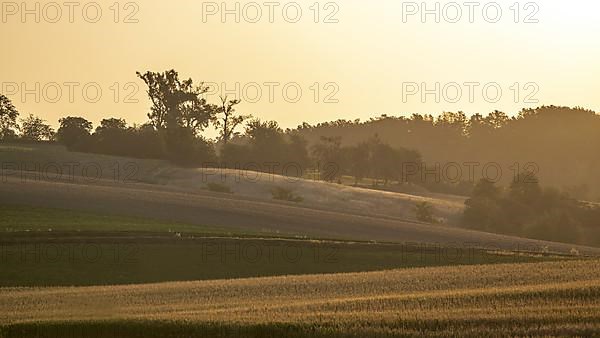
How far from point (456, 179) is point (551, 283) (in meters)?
111

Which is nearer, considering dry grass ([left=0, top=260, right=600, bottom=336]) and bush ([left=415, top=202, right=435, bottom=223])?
dry grass ([left=0, top=260, right=600, bottom=336])

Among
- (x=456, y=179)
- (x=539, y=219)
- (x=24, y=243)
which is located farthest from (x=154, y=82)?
(x=24, y=243)

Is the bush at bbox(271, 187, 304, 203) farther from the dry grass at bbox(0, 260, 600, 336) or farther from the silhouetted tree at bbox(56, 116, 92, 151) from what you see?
the dry grass at bbox(0, 260, 600, 336)

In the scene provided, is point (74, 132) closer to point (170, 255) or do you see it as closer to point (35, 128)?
point (35, 128)

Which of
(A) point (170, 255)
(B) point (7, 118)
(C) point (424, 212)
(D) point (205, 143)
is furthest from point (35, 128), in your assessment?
(A) point (170, 255)

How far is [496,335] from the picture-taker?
82.6ft

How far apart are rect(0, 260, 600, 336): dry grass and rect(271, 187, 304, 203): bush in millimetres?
55189

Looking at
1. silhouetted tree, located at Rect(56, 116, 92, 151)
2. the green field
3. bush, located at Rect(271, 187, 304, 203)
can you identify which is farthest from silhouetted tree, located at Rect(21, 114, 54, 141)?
the green field

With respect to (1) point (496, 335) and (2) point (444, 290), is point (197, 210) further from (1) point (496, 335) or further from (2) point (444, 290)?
(1) point (496, 335)

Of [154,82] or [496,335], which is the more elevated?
[154,82]

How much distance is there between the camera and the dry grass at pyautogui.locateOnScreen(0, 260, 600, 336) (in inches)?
1054

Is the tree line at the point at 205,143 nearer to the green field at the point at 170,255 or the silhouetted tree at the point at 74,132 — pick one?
the silhouetted tree at the point at 74,132

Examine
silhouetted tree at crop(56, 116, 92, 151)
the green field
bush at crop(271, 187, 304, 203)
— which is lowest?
the green field

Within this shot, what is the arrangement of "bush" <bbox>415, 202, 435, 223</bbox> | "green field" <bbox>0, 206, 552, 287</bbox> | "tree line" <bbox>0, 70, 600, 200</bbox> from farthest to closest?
1. "tree line" <bbox>0, 70, 600, 200</bbox>
2. "bush" <bbox>415, 202, 435, 223</bbox>
3. "green field" <bbox>0, 206, 552, 287</bbox>
